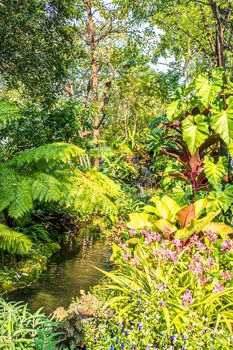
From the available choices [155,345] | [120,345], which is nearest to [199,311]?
[155,345]

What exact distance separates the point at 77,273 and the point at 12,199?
4.39ft

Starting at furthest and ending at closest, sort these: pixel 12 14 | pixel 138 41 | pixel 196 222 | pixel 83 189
→ 1. pixel 138 41
2. pixel 12 14
3. pixel 83 189
4. pixel 196 222

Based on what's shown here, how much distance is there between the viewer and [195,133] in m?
3.13

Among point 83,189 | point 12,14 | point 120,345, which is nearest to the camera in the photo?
point 120,345

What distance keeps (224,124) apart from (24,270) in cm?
277

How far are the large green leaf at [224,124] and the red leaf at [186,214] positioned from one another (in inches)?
30.9

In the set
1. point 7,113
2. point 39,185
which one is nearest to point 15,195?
point 39,185

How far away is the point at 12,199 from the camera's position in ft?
10.5

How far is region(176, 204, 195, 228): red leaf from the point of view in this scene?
2.65 meters

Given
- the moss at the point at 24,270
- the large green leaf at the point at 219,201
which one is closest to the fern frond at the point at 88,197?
the moss at the point at 24,270

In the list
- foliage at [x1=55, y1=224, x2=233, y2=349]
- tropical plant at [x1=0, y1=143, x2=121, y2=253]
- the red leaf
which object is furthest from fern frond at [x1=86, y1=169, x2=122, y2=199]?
foliage at [x1=55, y1=224, x2=233, y2=349]

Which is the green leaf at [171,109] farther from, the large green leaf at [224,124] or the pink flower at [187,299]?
the pink flower at [187,299]

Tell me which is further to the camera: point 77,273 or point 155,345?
point 77,273

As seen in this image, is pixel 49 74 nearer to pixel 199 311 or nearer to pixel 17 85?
pixel 17 85
